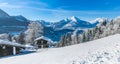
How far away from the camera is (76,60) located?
60.5 ft

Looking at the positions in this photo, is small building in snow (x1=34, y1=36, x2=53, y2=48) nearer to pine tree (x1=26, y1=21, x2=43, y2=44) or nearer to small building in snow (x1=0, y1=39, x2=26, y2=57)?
pine tree (x1=26, y1=21, x2=43, y2=44)

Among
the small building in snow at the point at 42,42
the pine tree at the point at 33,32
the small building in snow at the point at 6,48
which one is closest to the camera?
the small building in snow at the point at 6,48

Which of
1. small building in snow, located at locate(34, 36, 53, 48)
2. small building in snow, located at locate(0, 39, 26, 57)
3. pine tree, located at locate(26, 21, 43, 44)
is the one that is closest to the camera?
small building in snow, located at locate(0, 39, 26, 57)

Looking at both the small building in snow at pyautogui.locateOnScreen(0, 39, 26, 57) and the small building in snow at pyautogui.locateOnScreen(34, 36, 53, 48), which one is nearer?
the small building in snow at pyautogui.locateOnScreen(0, 39, 26, 57)

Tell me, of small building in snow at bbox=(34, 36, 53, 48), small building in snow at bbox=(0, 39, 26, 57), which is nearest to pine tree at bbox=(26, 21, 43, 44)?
small building in snow at bbox=(34, 36, 53, 48)

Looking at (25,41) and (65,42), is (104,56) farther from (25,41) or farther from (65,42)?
(65,42)

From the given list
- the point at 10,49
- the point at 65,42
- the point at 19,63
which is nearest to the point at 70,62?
the point at 19,63

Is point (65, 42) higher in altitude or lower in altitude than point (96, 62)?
lower

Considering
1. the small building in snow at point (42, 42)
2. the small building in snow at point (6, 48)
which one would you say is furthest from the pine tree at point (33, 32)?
the small building in snow at point (6, 48)

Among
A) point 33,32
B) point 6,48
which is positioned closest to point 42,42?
point 33,32

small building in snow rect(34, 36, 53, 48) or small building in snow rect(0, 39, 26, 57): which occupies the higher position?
small building in snow rect(0, 39, 26, 57)

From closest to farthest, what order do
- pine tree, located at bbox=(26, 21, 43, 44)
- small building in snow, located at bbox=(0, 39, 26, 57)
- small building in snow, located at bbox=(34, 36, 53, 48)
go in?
small building in snow, located at bbox=(0, 39, 26, 57) → small building in snow, located at bbox=(34, 36, 53, 48) → pine tree, located at bbox=(26, 21, 43, 44)

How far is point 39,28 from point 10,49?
5920 cm

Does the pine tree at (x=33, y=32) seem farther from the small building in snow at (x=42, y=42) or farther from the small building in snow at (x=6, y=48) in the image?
the small building in snow at (x=6, y=48)
